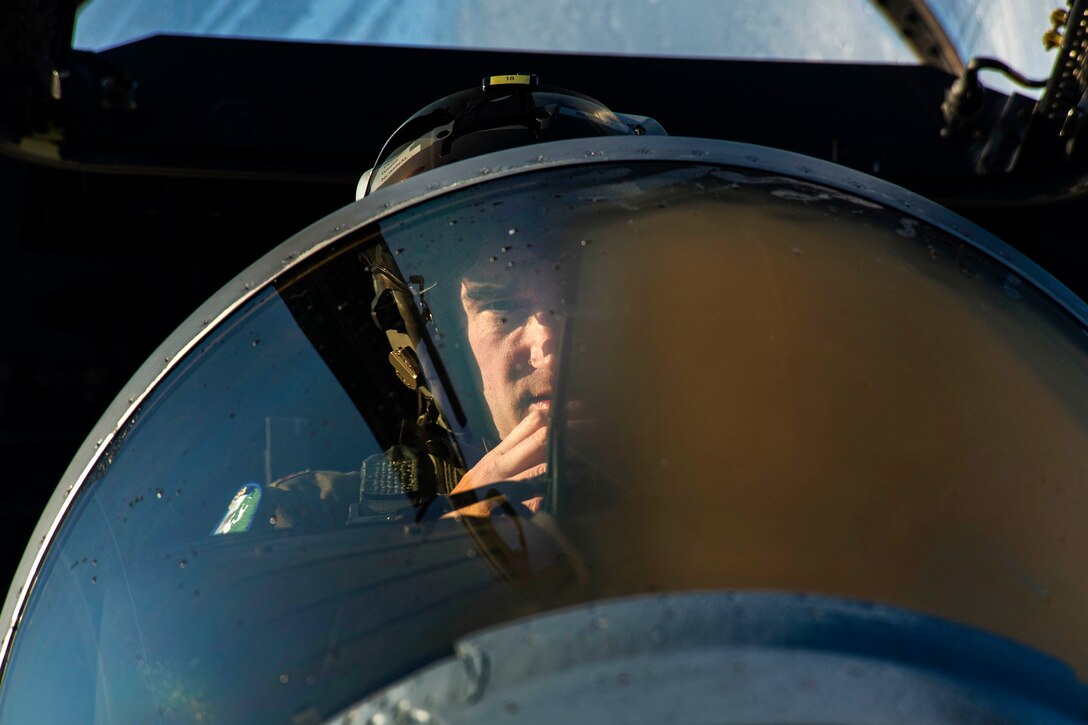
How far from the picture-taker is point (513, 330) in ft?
5.10

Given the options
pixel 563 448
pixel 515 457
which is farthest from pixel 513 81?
pixel 563 448

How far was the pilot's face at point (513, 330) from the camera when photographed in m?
1.54

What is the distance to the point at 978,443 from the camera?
1389 millimetres

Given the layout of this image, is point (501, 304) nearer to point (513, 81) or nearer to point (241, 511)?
point (241, 511)

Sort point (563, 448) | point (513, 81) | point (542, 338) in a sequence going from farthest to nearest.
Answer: point (513, 81) → point (542, 338) → point (563, 448)

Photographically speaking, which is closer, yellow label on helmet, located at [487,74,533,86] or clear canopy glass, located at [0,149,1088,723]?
clear canopy glass, located at [0,149,1088,723]

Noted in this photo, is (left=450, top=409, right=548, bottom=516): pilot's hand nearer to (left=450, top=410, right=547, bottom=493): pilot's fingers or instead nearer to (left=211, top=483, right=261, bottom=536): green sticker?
(left=450, top=410, right=547, bottom=493): pilot's fingers

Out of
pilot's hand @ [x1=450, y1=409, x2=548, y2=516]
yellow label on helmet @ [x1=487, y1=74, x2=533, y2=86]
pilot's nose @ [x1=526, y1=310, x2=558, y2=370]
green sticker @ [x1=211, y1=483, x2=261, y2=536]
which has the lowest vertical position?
green sticker @ [x1=211, y1=483, x2=261, y2=536]

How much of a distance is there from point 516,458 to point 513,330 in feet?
0.56

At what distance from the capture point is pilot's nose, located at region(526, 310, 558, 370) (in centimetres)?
151

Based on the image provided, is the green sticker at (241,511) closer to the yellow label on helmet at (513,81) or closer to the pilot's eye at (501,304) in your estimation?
the pilot's eye at (501,304)

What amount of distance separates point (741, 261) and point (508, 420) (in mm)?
391

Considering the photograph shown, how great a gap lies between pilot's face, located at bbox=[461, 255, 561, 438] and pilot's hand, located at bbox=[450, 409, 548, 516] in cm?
2

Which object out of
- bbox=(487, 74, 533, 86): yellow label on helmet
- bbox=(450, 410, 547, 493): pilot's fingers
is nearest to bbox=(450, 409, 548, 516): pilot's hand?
bbox=(450, 410, 547, 493): pilot's fingers
